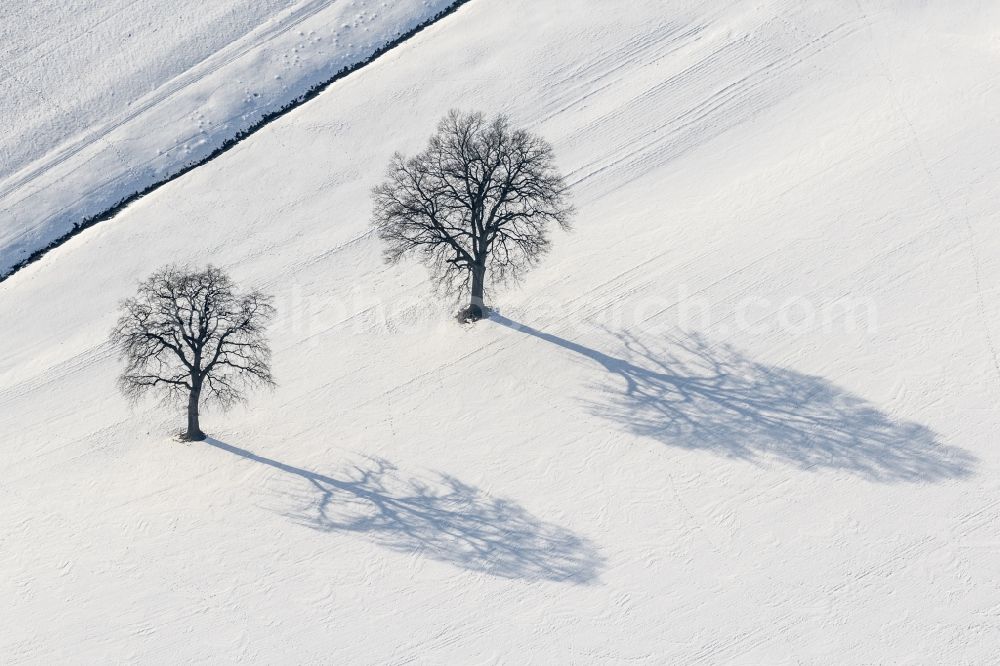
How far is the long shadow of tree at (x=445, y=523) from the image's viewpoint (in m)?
24.6

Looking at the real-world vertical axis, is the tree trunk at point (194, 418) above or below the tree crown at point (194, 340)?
below

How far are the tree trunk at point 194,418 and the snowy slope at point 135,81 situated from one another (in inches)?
479

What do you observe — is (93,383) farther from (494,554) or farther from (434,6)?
(434,6)

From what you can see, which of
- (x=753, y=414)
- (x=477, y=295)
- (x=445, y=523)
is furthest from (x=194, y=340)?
(x=753, y=414)

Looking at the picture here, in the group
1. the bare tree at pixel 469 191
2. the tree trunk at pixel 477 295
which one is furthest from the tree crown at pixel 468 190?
the tree trunk at pixel 477 295

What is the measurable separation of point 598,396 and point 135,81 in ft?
81.7

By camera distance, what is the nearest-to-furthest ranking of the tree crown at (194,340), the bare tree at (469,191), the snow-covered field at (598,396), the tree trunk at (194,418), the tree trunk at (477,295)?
the snow-covered field at (598,396) → the tree crown at (194,340) → the bare tree at (469,191) → the tree trunk at (194,418) → the tree trunk at (477,295)

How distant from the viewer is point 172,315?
26.0 m

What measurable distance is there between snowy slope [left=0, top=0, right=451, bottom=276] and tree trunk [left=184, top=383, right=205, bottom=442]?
39.9ft

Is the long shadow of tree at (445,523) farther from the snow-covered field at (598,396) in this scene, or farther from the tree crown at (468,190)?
the tree crown at (468,190)

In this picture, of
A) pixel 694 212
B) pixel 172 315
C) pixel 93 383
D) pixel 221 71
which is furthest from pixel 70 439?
pixel 694 212

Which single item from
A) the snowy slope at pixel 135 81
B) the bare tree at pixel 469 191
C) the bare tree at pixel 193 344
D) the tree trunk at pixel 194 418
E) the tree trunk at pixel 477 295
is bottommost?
the tree trunk at pixel 194 418

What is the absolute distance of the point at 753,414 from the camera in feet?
86.4

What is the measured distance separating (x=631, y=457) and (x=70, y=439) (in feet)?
60.1
